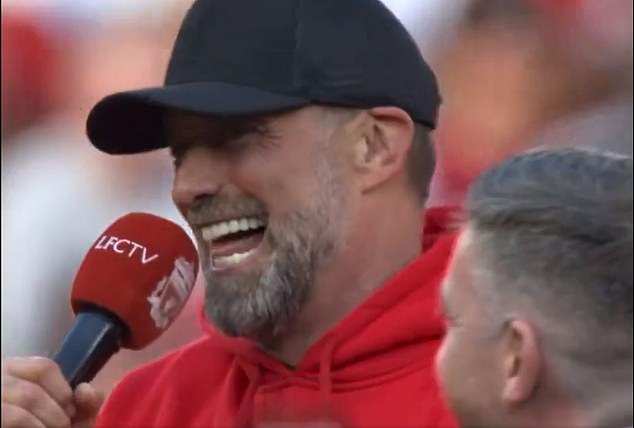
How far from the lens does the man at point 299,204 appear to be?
7.47 feet

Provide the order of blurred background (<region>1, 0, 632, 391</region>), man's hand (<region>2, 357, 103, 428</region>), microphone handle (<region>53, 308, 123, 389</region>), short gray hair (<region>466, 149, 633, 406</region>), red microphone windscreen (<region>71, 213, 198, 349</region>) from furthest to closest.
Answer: blurred background (<region>1, 0, 632, 391</region>)
red microphone windscreen (<region>71, 213, 198, 349</region>)
microphone handle (<region>53, 308, 123, 389</region>)
man's hand (<region>2, 357, 103, 428</region>)
short gray hair (<region>466, 149, 633, 406</region>)

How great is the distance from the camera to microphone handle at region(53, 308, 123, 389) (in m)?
1.93

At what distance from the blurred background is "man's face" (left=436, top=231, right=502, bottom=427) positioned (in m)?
1.57

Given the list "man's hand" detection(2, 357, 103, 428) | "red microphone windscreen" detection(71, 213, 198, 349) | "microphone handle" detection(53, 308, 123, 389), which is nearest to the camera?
"man's hand" detection(2, 357, 103, 428)

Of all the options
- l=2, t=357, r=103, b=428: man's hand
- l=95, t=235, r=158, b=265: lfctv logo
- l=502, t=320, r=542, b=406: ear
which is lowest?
l=95, t=235, r=158, b=265: lfctv logo

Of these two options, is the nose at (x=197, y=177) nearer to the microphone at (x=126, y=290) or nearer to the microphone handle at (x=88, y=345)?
the microphone at (x=126, y=290)

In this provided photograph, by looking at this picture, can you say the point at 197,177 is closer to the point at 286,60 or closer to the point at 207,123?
the point at 207,123

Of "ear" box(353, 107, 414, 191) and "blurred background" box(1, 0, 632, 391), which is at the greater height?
"ear" box(353, 107, 414, 191)

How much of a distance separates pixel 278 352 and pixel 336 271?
135 mm

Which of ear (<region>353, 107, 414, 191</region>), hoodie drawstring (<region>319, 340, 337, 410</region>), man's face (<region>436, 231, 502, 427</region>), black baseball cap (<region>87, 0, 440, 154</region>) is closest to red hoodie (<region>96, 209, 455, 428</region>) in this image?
hoodie drawstring (<region>319, 340, 337, 410</region>)

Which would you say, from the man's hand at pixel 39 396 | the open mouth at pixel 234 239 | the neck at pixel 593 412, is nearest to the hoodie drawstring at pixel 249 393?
the open mouth at pixel 234 239

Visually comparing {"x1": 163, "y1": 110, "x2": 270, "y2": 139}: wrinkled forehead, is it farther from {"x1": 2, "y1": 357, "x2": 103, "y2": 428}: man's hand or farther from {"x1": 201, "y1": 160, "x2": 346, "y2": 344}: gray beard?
{"x1": 2, "y1": 357, "x2": 103, "y2": 428}: man's hand

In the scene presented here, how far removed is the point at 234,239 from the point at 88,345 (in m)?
0.39

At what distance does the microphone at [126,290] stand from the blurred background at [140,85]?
1.27 meters
